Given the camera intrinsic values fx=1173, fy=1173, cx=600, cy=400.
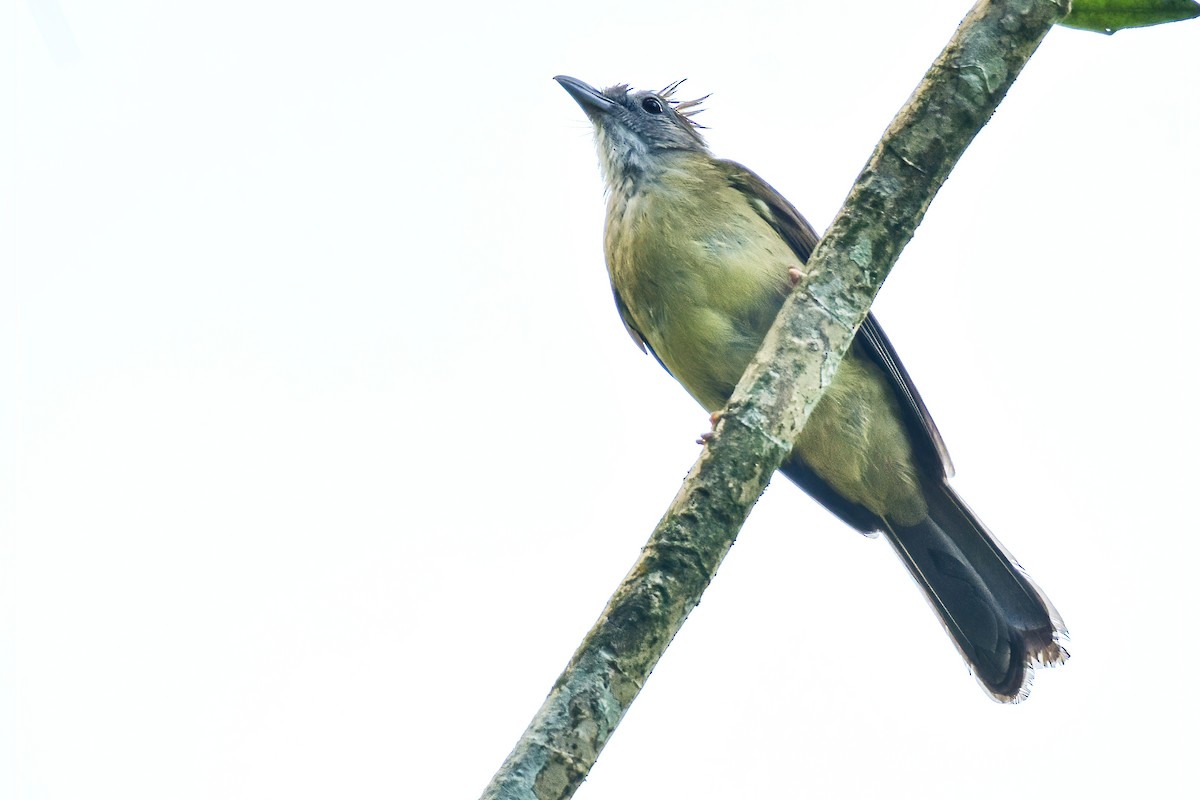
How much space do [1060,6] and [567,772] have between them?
112 inches

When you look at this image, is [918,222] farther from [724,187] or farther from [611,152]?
[611,152]

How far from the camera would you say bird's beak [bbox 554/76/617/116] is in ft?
23.9

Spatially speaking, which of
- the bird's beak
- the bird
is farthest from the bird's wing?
the bird's beak

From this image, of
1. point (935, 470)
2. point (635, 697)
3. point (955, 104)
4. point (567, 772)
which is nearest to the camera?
point (567, 772)

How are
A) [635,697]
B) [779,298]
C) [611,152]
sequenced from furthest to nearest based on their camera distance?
[611,152] < [779,298] < [635,697]

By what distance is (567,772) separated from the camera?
109 inches

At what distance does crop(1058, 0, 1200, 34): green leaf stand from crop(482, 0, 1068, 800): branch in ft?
0.97

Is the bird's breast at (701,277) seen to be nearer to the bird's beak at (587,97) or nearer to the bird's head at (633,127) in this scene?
the bird's head at (633,127)

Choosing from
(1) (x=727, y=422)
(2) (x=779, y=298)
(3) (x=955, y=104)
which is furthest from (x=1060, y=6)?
(2) (x=779, y=298)

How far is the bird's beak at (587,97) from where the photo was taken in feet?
23.9

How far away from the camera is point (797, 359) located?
11.9ft

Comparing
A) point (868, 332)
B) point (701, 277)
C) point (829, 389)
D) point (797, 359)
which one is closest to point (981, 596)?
point (829, 389)

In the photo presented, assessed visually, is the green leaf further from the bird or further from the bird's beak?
the bird's beak

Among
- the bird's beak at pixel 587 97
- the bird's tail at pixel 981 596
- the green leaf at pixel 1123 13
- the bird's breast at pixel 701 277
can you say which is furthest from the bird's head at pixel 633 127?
the green leaf at pixel 1123 13
